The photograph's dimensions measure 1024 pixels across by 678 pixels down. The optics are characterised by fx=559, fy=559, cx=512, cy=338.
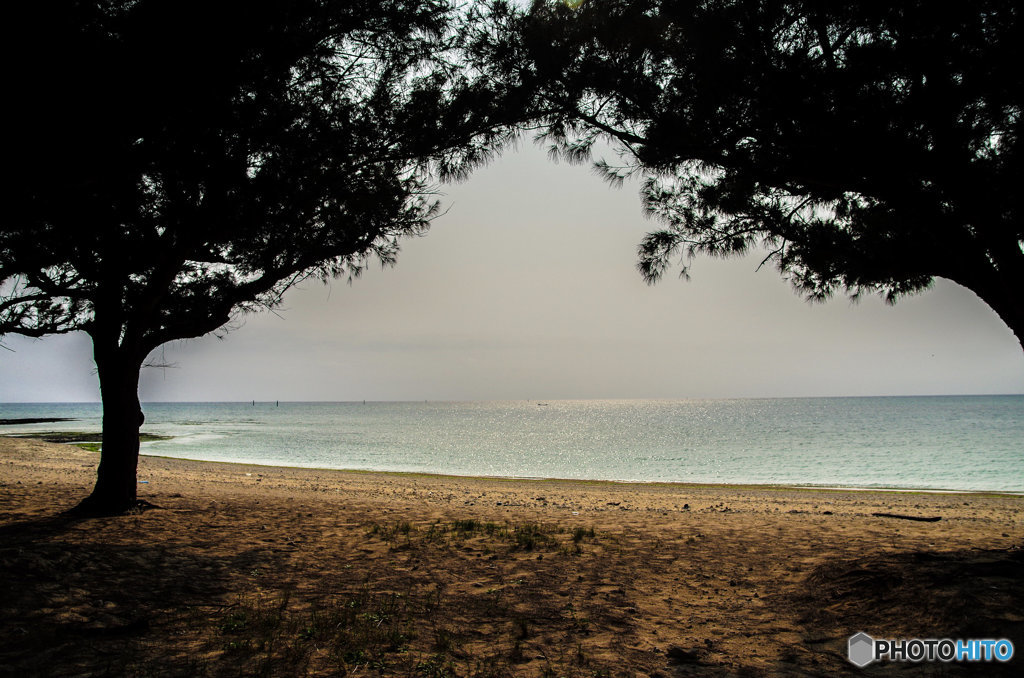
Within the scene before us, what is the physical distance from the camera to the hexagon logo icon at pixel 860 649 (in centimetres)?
379

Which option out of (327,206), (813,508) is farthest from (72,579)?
(813,508)

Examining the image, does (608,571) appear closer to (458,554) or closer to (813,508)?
(458,554)

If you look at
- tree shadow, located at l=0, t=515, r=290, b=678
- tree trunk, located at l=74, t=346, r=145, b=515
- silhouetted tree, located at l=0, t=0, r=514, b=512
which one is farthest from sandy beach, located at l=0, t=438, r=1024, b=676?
silhouetted tree, located at l=0, t=0, r=514, b=512

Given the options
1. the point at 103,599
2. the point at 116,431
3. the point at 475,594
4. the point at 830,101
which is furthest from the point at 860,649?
the point at 116,431

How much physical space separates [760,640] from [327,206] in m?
6.16

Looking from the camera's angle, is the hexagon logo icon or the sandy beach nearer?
the sandy beach

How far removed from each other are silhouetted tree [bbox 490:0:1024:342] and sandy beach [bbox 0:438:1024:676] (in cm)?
294

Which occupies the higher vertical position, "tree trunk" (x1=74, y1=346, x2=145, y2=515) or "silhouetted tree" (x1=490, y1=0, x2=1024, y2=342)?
"silhouetted tree" (x1=490, y1=0, x2=1024, y2=342)

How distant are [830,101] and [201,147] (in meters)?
5.55

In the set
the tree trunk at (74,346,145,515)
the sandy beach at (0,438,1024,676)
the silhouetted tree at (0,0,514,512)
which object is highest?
the silhouetted tree at (0,0,514,512)

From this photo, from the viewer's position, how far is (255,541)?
6734 millimetres

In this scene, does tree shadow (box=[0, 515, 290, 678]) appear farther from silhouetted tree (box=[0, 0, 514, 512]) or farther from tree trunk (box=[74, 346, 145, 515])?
silhouetted tree (box=[0, 0, 514, 512])

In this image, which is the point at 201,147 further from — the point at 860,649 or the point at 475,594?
the point at 860,649

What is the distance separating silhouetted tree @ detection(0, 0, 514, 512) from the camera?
3.79m
